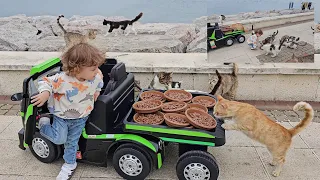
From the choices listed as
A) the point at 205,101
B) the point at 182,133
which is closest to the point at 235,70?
the point at 205,101

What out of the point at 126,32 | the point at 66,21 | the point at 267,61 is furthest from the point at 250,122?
the point at 66,21

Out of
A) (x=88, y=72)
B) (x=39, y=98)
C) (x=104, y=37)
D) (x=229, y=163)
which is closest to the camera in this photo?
(x=39, y=98)

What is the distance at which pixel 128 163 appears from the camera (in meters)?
2.51

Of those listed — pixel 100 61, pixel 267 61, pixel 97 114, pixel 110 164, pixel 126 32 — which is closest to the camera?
pixel 100 61

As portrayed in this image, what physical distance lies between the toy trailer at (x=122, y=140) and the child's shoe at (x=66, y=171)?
99mm

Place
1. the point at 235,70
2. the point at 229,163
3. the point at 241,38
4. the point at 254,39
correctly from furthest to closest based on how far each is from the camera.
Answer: the point at 241,38
the point at 254,39
the point at 235,70
the point at 229,163

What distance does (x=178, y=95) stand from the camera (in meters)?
2.98

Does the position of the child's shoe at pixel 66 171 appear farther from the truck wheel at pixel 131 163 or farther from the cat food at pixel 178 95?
the cat food at pixel 178 95

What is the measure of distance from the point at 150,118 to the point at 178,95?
48 cm

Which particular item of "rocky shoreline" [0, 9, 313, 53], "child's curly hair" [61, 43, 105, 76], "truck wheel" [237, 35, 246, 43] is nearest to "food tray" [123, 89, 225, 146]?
"child's curly hair" [61, 43, 105, 76]

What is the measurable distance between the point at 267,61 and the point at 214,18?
3.03 ft

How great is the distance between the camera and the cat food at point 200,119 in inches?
96.0

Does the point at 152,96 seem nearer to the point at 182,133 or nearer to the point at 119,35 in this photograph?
the point at 182,133

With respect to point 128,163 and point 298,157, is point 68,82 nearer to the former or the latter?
point 128,163
